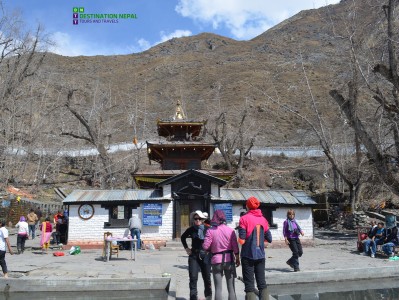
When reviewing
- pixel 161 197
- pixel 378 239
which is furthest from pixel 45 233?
pixel 378 239

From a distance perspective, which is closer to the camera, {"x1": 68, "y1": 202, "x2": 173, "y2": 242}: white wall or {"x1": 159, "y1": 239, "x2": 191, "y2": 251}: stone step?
{"x1": 159, "y1": 239, "x2": 191, "y2": 251}: stone step

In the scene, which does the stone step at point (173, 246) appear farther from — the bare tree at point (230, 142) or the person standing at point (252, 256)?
the bare tree at point (230, 142)

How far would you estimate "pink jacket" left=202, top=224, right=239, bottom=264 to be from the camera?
24.5ft

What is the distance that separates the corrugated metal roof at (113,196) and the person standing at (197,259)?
11.7 m

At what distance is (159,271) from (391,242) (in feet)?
26.8

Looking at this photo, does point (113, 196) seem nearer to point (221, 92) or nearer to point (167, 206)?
point (167, 206)

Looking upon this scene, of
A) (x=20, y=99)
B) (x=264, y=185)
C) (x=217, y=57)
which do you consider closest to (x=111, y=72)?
(x=217, y=57)

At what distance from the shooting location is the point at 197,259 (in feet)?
27.5

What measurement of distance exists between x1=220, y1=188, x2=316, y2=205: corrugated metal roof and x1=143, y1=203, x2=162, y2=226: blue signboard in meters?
2.91

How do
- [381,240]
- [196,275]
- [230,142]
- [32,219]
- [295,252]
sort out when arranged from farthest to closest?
[230,142], [32,219], [381,240], [295,252], [196,275]

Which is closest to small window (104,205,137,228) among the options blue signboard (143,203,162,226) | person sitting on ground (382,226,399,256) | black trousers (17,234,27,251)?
blue signboard (143,203,162,226)

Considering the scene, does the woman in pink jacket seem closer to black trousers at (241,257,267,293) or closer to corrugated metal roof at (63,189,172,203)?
black trousers at (241,257,267,293)

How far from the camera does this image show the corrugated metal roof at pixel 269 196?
20.7 m

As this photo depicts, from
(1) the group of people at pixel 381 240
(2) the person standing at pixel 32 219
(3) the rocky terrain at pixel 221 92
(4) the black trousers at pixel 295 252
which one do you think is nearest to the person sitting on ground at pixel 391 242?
(1) the group of people at pixel 381 240
